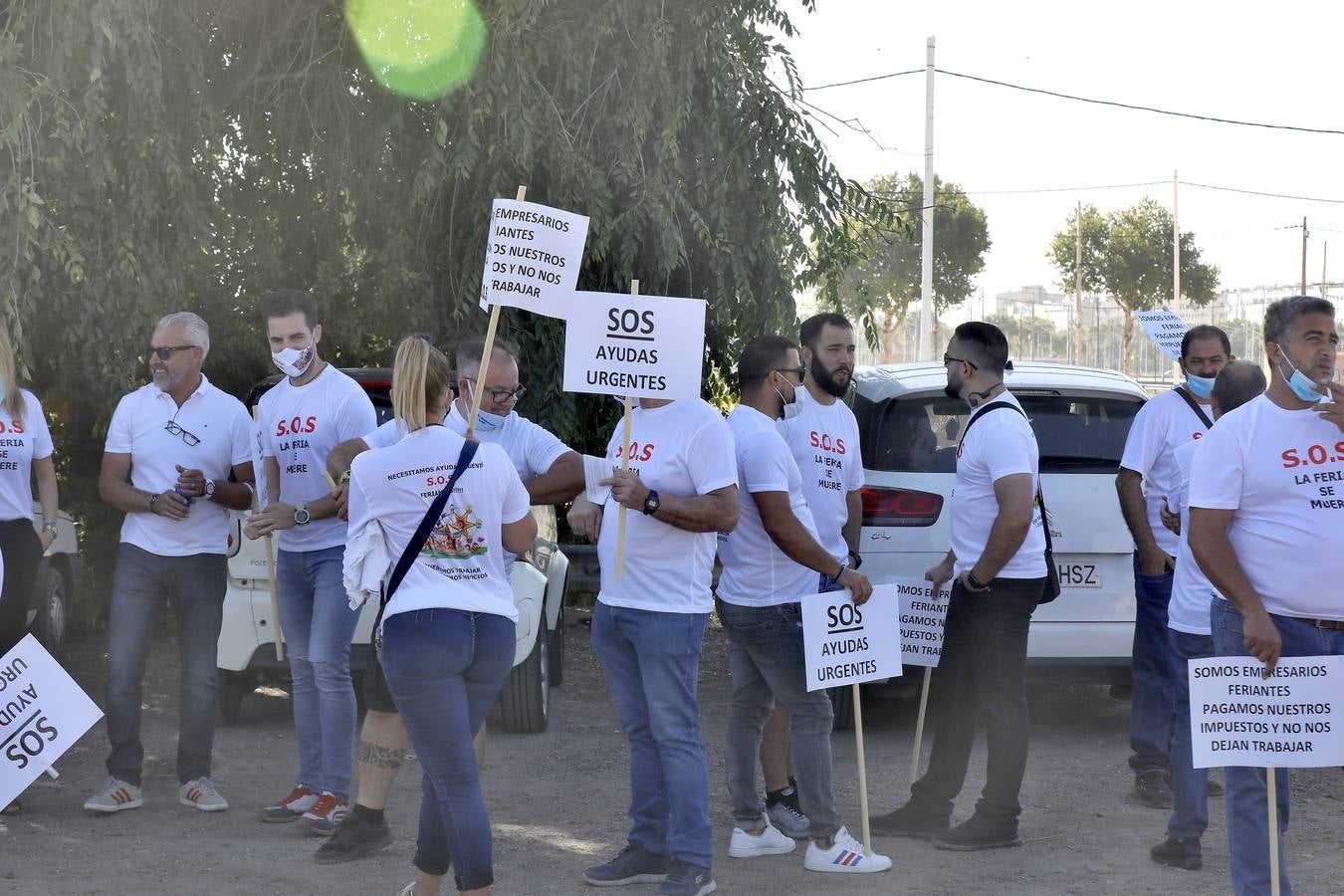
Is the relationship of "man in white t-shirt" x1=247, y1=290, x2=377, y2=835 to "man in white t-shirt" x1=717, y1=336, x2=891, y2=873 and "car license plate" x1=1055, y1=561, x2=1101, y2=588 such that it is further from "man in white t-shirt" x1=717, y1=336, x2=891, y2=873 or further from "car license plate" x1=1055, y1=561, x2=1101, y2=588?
"car license plate" x1=1055, y1=561, x2=1101, y2=588

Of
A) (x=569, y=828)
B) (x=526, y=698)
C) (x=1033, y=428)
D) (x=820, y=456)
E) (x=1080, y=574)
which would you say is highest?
(x=1033, y=428)

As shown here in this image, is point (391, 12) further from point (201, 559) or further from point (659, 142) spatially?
point (201, 559)

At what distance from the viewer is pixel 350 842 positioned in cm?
561

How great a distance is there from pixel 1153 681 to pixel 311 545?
3.71 metres

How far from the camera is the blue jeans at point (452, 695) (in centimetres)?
443

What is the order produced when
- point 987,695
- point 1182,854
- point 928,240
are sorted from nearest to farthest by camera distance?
point 1182,854 → point 987,695 → point 928,240

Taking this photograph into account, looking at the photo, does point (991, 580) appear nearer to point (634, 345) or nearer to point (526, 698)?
point (634, 345)

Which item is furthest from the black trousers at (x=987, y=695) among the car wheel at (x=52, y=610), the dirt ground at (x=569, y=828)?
the car wheel at (x=52, y=610)

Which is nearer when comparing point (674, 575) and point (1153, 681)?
point (674, 575)

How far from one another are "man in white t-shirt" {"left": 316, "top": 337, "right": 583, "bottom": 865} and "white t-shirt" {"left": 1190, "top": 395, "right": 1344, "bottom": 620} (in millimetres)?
2229

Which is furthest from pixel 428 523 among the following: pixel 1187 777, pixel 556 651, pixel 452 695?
pixel 556 651

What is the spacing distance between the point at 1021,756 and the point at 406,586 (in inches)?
107

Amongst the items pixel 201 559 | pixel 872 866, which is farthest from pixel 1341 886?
pixel 201 559

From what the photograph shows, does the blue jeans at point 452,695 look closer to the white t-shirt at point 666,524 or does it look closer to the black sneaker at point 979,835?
the white t-shirt at point 666,524
